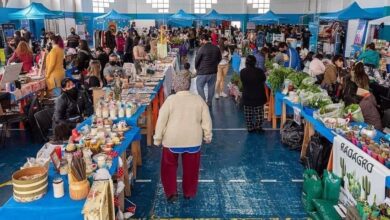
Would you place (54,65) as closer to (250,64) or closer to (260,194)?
(250,64)

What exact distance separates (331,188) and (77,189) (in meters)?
2.60

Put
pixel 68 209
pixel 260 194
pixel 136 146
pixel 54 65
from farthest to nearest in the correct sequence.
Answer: pixel 54 65
pixel 136 146
pixel 260 194
pixel 68 209

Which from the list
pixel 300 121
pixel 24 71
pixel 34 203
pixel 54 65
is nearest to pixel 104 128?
pixel 34 203

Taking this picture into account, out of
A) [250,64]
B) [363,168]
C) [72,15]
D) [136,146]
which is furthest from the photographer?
[72,15]

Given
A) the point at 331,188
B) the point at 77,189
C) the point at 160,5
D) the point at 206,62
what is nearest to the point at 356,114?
the point at 331,188

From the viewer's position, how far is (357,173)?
369cm

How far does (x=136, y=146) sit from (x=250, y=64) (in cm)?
271

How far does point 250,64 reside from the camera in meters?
6.76

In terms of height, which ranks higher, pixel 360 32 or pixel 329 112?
pixel 360 32

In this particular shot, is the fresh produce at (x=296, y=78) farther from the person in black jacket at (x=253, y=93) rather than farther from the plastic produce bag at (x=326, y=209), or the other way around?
the plastic produce bag at (x=326, y=209)

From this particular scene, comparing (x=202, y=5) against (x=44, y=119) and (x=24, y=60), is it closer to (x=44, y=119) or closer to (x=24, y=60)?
(x=24, y=60)

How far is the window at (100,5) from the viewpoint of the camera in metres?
28.4

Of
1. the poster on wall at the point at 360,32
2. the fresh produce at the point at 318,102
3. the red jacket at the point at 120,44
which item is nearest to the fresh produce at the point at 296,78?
the fresh produce at the point at 318,102

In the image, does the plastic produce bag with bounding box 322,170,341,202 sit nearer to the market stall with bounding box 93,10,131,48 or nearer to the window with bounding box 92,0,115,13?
the market stall with bounding box 93,10,131,48
